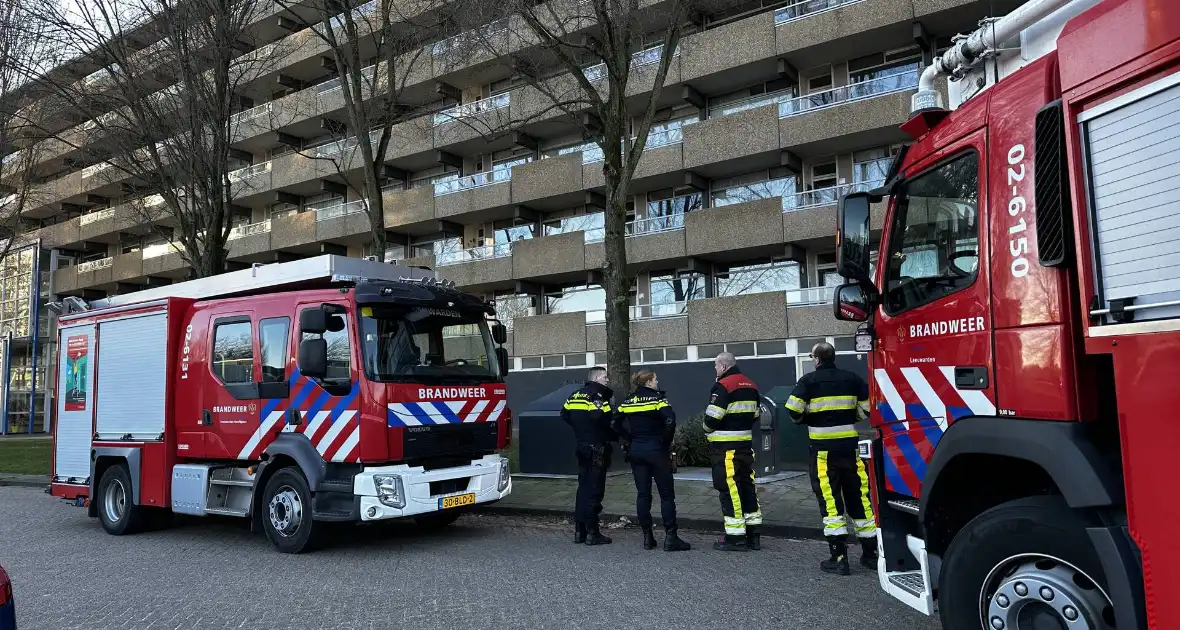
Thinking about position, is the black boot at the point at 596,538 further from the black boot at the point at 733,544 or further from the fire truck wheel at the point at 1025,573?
the fire truck wheel at the point at 1025,573

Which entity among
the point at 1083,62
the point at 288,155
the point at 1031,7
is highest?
the point at 288,155

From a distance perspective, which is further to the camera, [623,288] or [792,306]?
[792,306]

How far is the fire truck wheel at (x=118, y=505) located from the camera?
30.3 feet

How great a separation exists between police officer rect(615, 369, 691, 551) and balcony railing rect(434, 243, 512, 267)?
62.6 feet

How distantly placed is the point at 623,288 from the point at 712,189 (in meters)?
13.0

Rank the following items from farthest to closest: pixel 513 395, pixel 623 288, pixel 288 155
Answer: pixel 288 155 → pixel 513 395 → pixel 623 288

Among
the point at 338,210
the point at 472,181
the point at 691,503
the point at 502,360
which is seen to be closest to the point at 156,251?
the point at 338,210

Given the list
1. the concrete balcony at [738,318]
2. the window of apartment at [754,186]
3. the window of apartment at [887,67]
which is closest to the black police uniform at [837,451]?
the concrete balcony at [738,318]

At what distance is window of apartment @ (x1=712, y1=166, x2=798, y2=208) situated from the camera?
22.5 m

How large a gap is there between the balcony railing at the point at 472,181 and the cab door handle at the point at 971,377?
2320cm

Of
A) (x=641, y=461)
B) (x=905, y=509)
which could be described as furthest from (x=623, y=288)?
(x=905, y=509)

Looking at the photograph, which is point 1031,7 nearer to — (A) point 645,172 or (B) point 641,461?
(B) point 641,461

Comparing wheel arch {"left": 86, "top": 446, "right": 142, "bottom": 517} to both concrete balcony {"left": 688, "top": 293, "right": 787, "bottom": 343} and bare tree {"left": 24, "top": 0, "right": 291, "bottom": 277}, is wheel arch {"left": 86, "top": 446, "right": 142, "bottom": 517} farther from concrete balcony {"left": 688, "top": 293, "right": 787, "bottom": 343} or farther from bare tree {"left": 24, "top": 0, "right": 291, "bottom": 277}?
concrete balcony {"left": 688, "top": 293, "right": 787, "bottom": 343}

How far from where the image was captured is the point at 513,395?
2625 centimetres
